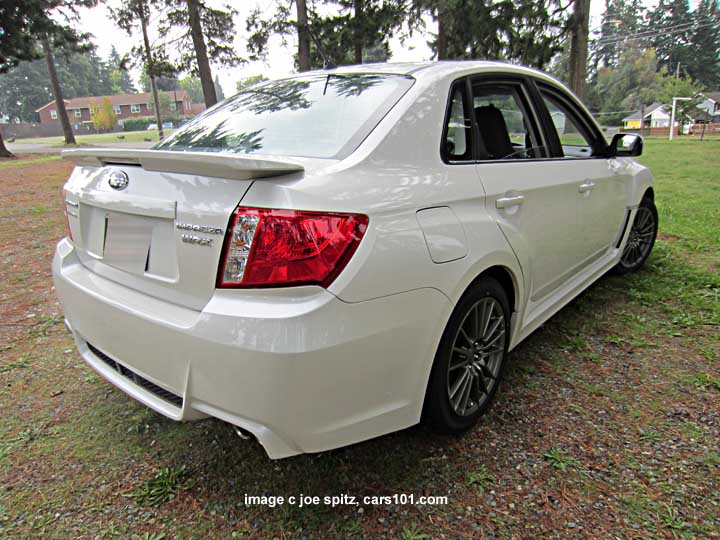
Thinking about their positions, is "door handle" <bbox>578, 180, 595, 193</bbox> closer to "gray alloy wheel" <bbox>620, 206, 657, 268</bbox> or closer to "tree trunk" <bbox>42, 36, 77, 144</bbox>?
"gray alloy wheel" <bbox>620, 206, 657, 268</bbox>

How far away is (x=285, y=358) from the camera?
1417 mm

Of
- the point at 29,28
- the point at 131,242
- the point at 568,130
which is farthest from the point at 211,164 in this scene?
the point at 29,28

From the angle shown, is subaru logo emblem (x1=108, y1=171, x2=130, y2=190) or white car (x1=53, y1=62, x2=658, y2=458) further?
subaru logo emblem (x1=108, y1=171, x2=130, y2=190)

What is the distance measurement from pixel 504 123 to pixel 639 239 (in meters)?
2.41

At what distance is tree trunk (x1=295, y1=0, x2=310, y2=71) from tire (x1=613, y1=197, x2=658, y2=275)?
10462 mm

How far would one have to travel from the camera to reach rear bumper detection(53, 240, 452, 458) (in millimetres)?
1447

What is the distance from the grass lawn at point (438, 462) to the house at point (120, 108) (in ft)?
268

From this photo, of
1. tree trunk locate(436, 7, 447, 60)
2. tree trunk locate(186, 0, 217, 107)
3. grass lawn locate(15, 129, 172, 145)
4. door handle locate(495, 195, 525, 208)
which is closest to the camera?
door handle locate(495, 195, 525, 208)

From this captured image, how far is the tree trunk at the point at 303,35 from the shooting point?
12641mm

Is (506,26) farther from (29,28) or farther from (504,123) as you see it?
(29,28)

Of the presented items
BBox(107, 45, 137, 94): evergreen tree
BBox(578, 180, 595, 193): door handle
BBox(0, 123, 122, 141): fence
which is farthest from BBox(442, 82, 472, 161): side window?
BBox(107, 45, 137, 94): evergreen tree

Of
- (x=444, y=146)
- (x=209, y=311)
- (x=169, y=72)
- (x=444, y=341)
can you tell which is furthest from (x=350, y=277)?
(x=169, y=72)

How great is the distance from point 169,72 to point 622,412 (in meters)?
16.7

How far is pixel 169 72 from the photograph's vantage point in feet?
51.1
